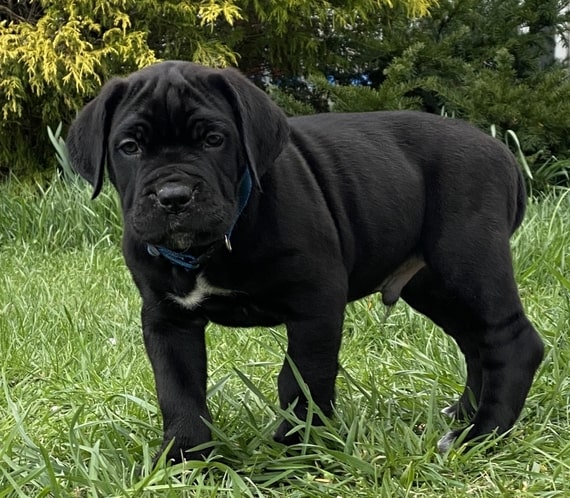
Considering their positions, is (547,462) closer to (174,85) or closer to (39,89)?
(174,85)

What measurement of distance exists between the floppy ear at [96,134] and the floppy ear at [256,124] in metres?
0.33

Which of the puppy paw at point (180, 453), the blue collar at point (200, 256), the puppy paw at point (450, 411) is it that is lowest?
the puppy paw at point (450, 411)

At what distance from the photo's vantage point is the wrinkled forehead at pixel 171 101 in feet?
8.54

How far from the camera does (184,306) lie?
2.79 m

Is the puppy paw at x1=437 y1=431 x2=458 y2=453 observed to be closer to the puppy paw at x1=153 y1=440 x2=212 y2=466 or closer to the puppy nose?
the puppy paw at x1=153 y1=440 x2=212 y2=466

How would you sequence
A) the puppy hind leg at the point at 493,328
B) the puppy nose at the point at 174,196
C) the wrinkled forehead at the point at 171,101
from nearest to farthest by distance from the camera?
the puppy nose at the point at 174,196, the wrinkled forehead at the point at 171,101, the puppy hind leg at the point at 493,328

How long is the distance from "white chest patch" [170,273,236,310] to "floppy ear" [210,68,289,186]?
351mm

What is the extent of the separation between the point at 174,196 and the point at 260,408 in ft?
3.56

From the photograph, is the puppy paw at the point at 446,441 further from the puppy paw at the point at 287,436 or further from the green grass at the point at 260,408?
the puppy paw at the point at 287,436

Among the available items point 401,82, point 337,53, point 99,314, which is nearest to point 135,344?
point 99,314

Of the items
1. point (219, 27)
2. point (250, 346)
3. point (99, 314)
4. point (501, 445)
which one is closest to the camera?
point (501, 445)

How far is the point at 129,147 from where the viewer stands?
266cm

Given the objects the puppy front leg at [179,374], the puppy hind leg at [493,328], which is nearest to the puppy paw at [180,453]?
the puppy front leg at [179,374]

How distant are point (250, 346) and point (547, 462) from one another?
1604 mm
